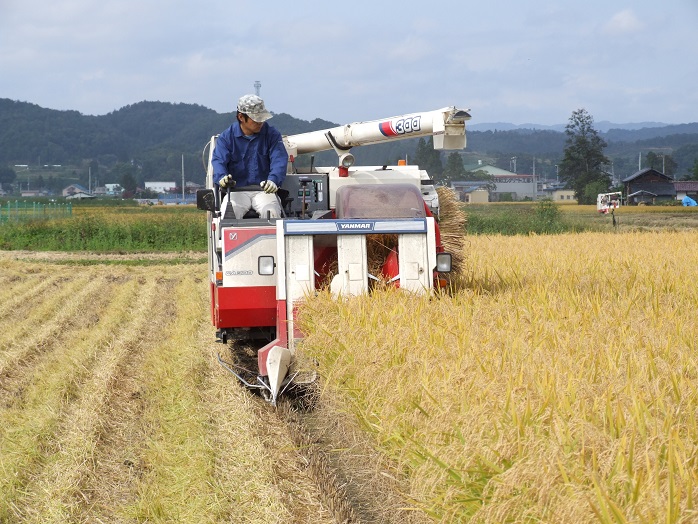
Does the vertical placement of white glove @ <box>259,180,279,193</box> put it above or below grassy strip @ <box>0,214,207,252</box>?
above

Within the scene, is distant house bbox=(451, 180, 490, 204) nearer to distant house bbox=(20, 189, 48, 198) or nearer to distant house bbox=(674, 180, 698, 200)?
distant house bbox=(674, 180, 698, 200)

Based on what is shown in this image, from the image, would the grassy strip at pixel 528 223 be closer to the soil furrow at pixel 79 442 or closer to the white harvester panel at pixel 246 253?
the soil furrow at pixel 79 442

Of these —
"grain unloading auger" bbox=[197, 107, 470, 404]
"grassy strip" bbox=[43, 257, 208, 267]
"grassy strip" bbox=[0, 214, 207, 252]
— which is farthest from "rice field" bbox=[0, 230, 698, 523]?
"grassy strip" bbox=[0, 214, 207, 252]

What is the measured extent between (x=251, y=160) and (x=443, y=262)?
7.87 ft

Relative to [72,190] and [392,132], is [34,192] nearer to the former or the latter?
[72,190]

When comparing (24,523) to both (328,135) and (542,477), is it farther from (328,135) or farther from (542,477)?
(328,135)

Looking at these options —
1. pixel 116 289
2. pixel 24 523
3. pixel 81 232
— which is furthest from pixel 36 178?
pixel 24 523

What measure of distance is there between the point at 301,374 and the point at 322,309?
514 mm

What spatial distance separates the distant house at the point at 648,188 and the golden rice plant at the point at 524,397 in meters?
66.0

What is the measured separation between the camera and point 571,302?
672 centimetres

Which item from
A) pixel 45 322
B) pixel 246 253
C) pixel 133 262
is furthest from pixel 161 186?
pixel 246 253

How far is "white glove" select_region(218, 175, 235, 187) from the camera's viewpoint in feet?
25.7

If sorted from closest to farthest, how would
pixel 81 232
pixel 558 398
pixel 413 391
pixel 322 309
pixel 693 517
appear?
pixel 693 517 → pixel 558 398 → pixel 413 391 → pixel 322 309 → pixel 81 232

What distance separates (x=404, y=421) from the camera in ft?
13.6
